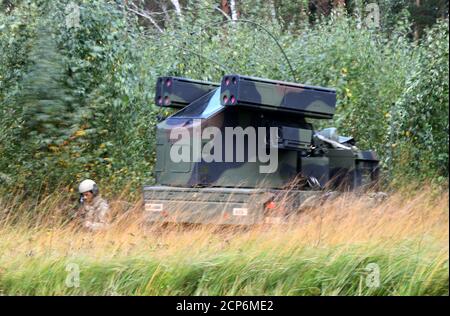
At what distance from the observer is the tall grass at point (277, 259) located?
6.18m

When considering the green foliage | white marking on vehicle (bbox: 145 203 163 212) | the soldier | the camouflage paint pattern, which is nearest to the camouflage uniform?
the soldier

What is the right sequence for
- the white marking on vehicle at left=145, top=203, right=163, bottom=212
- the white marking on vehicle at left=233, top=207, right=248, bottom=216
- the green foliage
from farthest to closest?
the white marking on vehicle at left=145, top=203, right=163, bottom=212 → the white marking on vehicle at left=233, top=207, right=248, bottom=216 → the green foliage

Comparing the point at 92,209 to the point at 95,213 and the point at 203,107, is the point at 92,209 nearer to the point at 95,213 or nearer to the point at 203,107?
the point at 95,213

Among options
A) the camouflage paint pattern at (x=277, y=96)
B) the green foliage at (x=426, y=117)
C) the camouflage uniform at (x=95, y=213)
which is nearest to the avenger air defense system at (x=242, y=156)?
the camouflage paint pattern at (x=277, y=96)

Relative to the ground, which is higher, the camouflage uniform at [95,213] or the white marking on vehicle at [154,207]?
the white marking on vehicle at [154,207]

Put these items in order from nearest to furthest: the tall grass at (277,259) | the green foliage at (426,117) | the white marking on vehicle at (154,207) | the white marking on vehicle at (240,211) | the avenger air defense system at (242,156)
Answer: the tall grass at (277,259) < the green foliage at (426,117) < the white marking on vehicle at (240,211) < the avenger air defense system at (242,156) < the white marking on vehicle at (154,207)

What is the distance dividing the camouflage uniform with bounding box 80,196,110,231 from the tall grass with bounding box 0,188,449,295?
1144 millimetres

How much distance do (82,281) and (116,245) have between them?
69 cm

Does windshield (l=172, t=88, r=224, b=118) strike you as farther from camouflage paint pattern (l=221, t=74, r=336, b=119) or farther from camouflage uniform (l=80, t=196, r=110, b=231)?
camouflage uniform (l=80, t=196, r=110, b=231)

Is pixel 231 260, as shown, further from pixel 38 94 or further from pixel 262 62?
pixel 262 62

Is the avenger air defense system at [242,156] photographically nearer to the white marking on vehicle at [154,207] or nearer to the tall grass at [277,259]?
the white marking on vehicle at [154,207]

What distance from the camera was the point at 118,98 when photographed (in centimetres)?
1177

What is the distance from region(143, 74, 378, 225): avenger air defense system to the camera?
887cm

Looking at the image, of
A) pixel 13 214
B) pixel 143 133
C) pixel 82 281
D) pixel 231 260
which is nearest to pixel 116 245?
pixel 82 281
